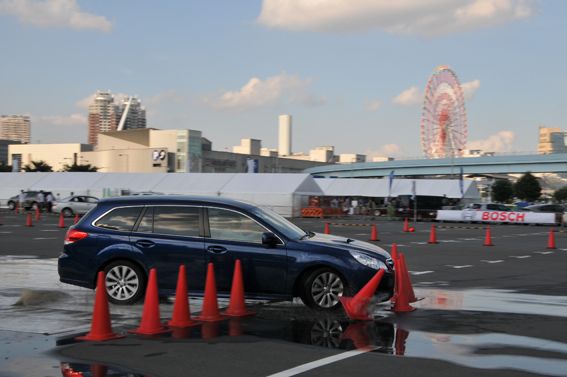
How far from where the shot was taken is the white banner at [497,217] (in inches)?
1810

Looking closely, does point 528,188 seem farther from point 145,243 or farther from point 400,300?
point 145,243

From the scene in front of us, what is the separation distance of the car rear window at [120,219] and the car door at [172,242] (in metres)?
0.13

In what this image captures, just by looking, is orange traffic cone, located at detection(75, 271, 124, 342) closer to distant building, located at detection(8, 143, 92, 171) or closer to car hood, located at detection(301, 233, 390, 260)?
car hood, located at detection(301, 233, 390, 260)

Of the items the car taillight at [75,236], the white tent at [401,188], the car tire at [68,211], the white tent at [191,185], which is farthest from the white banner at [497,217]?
the car taillight at [75,236]

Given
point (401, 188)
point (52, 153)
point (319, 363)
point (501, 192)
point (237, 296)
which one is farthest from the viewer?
point (52, 153)

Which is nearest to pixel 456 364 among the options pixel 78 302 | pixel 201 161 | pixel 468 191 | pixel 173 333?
pixel 173 333

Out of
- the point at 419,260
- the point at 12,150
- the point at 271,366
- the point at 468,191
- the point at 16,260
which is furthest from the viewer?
the point at 12,150

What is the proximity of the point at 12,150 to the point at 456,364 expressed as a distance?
18120 centimetres

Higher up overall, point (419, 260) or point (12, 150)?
point (12, 150)

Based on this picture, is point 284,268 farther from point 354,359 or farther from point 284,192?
point 284,192

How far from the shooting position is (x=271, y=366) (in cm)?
628

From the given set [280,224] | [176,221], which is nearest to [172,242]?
[176,221]

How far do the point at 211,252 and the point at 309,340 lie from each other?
2.53 meters

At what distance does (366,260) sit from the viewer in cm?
927
